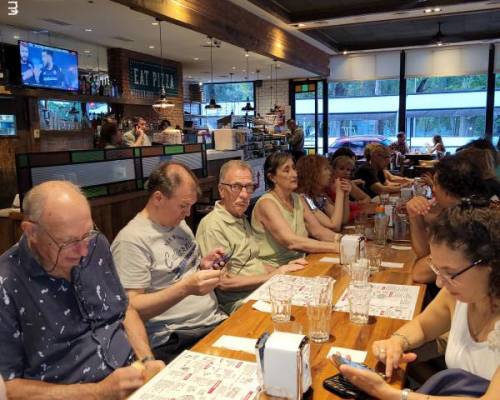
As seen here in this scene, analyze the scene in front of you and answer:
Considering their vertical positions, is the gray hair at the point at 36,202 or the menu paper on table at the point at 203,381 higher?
the gray hair at the point at 36,202

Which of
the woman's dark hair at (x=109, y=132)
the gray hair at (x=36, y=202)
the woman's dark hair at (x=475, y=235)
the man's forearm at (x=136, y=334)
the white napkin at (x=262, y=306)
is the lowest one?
the man's forearm at (x=136, y=334)

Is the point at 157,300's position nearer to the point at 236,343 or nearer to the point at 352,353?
the point at 236,343

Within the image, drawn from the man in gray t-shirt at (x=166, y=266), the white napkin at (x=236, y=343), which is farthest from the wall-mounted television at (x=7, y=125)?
the white napkin at (x=236, y=343)

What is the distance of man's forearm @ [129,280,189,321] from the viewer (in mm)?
1950

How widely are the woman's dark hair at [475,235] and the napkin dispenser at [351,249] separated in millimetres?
1018

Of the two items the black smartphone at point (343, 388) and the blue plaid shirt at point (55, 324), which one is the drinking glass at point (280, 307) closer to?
the black smartphone at point (343, 388)

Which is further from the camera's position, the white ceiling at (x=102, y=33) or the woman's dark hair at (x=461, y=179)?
the white ceiling at (x=102, y=33)

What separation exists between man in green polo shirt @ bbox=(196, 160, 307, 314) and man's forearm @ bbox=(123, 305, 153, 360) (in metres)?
0.67

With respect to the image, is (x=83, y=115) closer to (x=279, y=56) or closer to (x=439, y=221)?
(x=279, y=56)

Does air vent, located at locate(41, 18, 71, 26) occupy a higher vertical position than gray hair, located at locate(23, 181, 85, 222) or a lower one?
higher

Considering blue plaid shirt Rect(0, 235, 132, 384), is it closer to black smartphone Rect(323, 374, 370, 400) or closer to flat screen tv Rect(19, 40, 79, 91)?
black smartphone Rect(323, 374, 370, 400)

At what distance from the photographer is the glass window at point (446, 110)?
40.0 ft

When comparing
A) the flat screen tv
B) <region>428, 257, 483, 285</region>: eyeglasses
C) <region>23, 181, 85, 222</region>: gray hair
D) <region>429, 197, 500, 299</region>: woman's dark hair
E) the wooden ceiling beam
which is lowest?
<region>428, 257, 483, 285</region>: eyeglasses

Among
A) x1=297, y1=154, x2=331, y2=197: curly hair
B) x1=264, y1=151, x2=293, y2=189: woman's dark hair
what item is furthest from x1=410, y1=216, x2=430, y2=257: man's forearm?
x1=297, y1=154, x2=331, y2=197: curly hair
